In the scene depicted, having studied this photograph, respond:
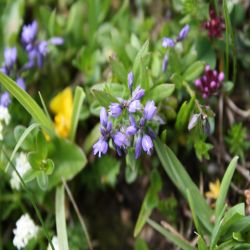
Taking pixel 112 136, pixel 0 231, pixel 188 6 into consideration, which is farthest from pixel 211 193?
pixel 0 231

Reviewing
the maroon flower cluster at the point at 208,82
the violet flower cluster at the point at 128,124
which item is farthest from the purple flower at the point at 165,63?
the violet flower cluster at the point at 128,124

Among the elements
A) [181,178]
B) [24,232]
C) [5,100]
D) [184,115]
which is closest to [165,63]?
[184,115]

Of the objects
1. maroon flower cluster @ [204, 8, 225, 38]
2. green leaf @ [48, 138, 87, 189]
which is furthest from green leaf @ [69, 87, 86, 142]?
maroon flower cluster @ [204, 8, 225, 38]

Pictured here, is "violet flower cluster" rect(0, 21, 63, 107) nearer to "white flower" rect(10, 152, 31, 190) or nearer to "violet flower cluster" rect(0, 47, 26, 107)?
"violet flower cluster" rect(0, 47, 26, 107)

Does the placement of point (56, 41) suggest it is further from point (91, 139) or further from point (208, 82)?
point (208, 82)

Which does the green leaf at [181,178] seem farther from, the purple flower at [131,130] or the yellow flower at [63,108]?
the yellow flower at [63,108]

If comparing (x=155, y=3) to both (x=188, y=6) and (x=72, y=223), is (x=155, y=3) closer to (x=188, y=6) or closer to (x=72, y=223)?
(x=188, y=6)
